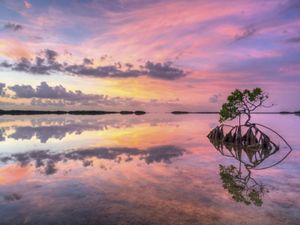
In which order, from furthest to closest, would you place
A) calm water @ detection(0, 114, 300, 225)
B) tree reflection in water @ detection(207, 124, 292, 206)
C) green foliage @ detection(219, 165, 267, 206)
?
1. tree reflection in water @ detection(207, 124, 292, 206)
2. green foliage @ detection(219, 165, 267, 206)
3. calm water @ detection(0, 114, 300, 225)

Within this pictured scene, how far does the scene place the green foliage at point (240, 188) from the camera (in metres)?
12.1

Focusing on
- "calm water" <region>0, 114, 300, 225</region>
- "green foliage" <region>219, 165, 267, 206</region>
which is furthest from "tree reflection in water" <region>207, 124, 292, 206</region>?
"calm water" <region>0, 114, 300, 225</region>

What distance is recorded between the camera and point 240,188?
13.9 m

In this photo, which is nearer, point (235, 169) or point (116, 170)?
point (116, 170)

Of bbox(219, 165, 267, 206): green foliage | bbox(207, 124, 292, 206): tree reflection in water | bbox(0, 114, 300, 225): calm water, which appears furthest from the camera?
bbox(207, 124, 292, 206): tree reflection in water

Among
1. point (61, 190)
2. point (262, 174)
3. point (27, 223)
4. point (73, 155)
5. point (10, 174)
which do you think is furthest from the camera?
point (73, 155)

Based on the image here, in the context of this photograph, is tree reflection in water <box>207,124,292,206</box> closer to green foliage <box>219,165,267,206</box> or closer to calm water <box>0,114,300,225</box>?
green foliage <box>219,165,267,206</box>

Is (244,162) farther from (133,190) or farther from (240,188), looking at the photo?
(133,190)

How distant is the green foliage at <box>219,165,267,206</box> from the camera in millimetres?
12091

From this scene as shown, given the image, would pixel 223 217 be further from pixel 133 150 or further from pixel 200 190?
pixel 133 150

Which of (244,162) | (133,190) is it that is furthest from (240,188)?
(244,162)

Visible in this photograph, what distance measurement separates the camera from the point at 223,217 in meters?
10.0

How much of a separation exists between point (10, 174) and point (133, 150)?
34.4ft

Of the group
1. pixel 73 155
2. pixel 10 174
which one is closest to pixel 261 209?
pixel 10 174
